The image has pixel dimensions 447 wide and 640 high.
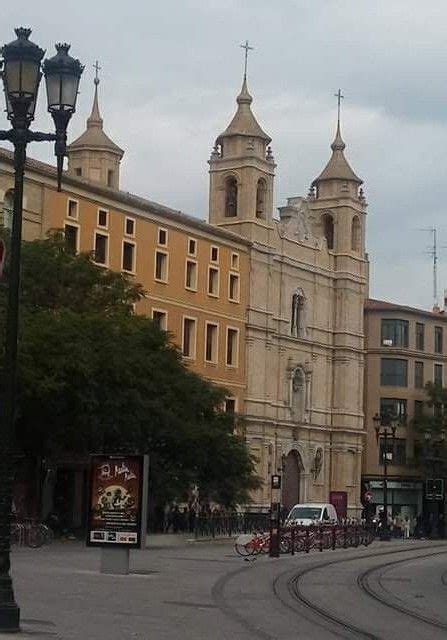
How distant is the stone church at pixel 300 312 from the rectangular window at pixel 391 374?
5.39 metres

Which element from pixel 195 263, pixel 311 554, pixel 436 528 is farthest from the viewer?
pixel 436 528

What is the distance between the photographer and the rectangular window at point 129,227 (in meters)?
70.5

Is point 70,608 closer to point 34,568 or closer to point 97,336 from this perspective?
point 34,568

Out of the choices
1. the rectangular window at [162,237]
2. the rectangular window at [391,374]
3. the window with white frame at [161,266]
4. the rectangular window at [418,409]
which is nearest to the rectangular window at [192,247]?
the rectangular window at [162,237]

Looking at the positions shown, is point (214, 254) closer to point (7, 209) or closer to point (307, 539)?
point (7, 209)

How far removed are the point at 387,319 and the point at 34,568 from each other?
6734 cm

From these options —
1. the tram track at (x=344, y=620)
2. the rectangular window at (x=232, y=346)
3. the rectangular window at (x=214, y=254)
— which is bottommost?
the tram track at (x=344, y=620)

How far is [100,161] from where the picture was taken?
8388cm

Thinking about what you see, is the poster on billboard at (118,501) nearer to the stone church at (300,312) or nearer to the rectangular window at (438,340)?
the stone church at (300,312)

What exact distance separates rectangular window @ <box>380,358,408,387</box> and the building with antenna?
526cm

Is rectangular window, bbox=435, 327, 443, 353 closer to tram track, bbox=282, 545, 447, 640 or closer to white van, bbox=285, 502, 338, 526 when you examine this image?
white van, bbox=285, 502, 338, 526

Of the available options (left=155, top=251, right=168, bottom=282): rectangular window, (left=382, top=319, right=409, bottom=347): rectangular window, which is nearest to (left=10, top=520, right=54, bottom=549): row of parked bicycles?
(left=155, top=251, right=168, bottom=282): rectangular window

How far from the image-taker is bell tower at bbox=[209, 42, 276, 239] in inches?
3191

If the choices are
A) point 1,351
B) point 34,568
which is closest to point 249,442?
point 1,351
